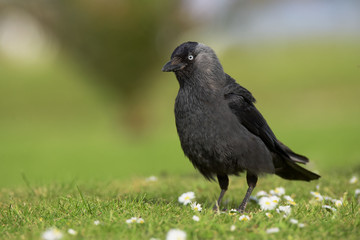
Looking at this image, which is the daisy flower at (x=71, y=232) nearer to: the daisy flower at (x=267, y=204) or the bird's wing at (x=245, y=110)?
the daisy flower at (x=267, y=204)

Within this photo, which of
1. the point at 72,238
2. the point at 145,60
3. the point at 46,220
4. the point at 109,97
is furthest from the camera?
the point at 109,97

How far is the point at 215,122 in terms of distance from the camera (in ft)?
13.0

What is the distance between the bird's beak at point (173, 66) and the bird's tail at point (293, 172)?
59.6 inches

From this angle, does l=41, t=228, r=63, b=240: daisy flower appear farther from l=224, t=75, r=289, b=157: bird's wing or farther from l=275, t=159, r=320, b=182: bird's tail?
l=275, t=159, r=320, b=182: bird's tail

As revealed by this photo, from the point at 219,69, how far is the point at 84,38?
437 inches

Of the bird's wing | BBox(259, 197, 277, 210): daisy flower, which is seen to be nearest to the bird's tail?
the bird's wing

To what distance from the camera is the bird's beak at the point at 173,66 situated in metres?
4.23

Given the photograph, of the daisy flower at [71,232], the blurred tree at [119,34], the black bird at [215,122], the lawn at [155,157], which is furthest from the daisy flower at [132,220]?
the blurred tree at [119,34]

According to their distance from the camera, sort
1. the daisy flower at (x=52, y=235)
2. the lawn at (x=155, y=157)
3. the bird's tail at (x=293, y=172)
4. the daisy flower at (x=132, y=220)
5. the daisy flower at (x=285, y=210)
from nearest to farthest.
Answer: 1. the daisy flower at (x=52, y=235)
2. the daisy flower at (x=132, y=220)
3. the lawn at (x=155, y=157)
4. the daisy flower at (x=285, y=210)
5. the bird's tail at (x=293, y=172)

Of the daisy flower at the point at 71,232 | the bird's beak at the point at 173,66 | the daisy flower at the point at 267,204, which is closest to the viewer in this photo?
the daisy flower at the point at 71,232

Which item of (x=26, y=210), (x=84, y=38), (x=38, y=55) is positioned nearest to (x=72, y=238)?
(x=26, y=210)

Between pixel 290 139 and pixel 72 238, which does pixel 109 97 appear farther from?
pixel 72 238

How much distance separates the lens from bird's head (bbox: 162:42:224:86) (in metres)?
4.28

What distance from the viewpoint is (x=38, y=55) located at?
3975cm
